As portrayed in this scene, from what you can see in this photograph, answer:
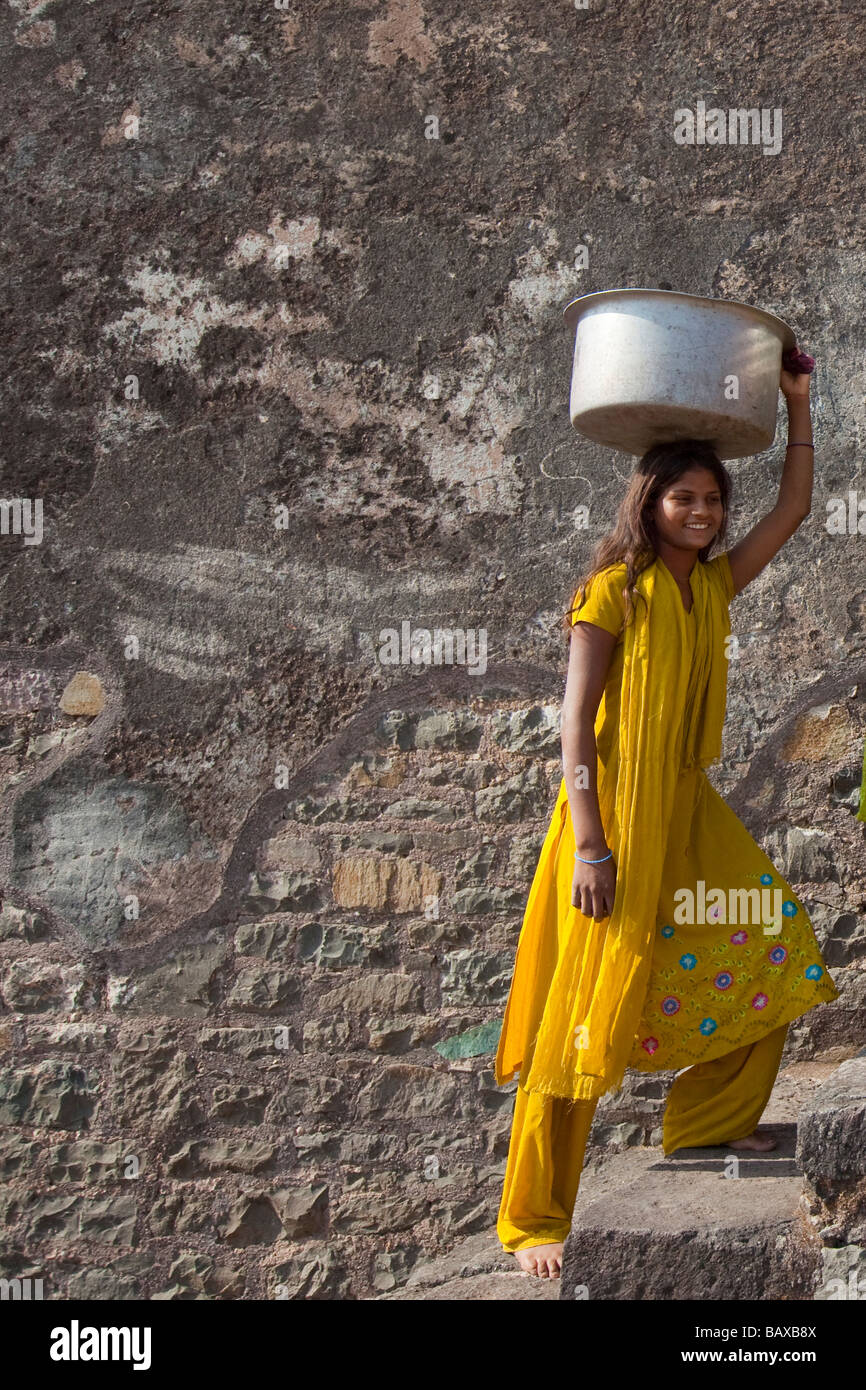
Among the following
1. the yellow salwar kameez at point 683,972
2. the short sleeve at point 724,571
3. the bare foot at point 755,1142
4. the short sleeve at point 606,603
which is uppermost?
the short sleeve at point 724,571

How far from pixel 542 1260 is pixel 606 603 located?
1.22m

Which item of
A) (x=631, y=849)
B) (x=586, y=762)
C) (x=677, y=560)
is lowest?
(x=631, y=849)

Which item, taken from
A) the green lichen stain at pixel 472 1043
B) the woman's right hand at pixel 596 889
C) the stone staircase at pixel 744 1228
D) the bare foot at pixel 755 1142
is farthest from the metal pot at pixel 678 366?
the green lichen stain at pixel 472 1043

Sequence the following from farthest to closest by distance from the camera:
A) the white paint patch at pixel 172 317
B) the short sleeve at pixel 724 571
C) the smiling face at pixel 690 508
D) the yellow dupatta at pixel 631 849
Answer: the white paint patch at pixel 172 317
the short sleeve at pixel 724 571
the smiling face at pixel 690 508
the yellow dupatta at pixel 631 849

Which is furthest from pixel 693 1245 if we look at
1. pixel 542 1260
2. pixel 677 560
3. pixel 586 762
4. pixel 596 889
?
pixel 677 560

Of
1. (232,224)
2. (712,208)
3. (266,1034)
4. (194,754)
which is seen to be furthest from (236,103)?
(266,1034)

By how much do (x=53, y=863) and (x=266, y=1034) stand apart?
75 cm

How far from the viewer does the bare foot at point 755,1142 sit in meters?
2.65

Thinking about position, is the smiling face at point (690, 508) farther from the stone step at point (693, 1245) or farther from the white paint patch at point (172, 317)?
the white paint patch at point (172, 317)

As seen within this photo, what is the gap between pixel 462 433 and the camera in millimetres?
3789

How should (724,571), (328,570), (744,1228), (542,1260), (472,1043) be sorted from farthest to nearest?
(328,570) → (472,1043) → (724,571) → (542,1260) → (744,1228)

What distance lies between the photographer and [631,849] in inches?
100.0

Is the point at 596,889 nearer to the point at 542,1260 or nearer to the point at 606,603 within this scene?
the point at 606,603

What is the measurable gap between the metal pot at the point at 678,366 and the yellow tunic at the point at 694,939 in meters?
0.33
